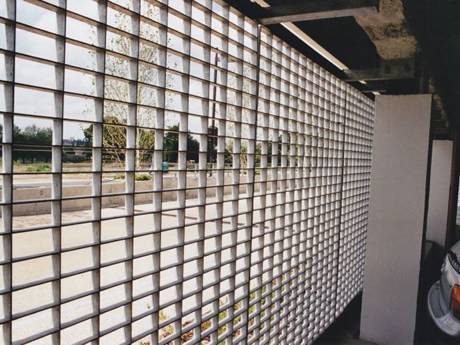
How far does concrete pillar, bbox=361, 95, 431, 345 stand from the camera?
14.2ft

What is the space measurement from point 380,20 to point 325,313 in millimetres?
2986

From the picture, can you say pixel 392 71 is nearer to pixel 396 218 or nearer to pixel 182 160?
pixel 396 218

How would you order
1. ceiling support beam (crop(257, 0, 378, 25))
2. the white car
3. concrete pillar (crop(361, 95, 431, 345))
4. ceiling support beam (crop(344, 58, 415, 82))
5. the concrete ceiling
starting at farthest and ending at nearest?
concrete pillar (crop(361, 95, 431, 345)), ceiling support beam (crop(344, 58, 415, 82)), the white car, the concrete ceiling, ceiling support beam (crop(257, 0, 378, 25))

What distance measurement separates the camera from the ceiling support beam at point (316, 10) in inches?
83.9

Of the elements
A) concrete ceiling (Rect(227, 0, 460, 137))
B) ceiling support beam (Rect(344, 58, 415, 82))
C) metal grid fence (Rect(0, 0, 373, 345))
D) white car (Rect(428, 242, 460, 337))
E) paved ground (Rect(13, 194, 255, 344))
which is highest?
concrete ceiling (Rect(227, 0, 460, 137))

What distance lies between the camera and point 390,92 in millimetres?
4594

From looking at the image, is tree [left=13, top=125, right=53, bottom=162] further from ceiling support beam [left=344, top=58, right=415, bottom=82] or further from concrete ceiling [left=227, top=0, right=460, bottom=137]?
ceiling support beam [left=344, top=58, right=415, bottom=82]

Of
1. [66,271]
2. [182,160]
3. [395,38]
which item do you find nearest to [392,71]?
[395,38]

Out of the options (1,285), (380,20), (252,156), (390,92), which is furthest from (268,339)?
(390,92)

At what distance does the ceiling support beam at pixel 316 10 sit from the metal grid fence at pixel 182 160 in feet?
0.61

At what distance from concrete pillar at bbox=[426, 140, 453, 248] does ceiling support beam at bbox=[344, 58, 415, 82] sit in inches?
284

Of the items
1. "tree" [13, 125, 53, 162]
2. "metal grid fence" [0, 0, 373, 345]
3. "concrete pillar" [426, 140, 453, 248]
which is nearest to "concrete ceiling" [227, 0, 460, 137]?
"metal grid fence" [0, 0, 373, 345]

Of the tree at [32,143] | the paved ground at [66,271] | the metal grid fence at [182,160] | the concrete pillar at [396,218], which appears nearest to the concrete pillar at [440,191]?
the paved ground at [66,271]

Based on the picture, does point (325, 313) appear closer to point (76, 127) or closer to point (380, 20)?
point (380, 20)
